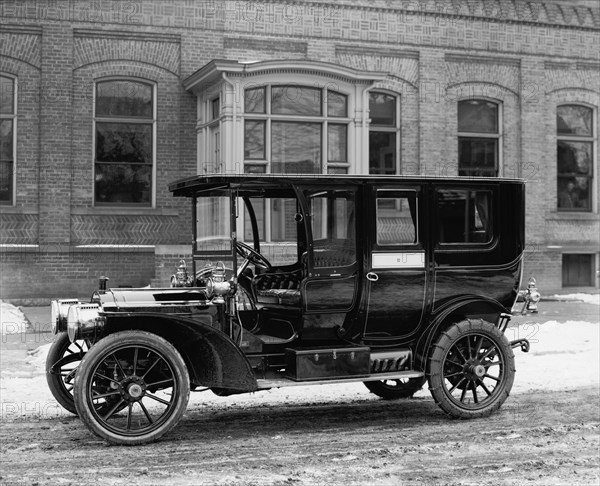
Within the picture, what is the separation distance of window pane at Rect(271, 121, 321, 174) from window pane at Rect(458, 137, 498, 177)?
4390 mm

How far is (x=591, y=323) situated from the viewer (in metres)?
14.2

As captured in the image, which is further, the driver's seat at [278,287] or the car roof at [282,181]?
the driver's seat at [278,287]

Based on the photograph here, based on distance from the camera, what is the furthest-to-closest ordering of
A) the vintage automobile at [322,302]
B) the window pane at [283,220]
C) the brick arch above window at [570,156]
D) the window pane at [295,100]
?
the brick arch above window at [570,156] < the window pane at [295,100] < the window pane at [283,220] < the vintage automobile at [322,302]

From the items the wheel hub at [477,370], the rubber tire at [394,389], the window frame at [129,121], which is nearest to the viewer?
the wheel hub at [477,370]

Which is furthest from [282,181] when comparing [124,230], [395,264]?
[124,230]

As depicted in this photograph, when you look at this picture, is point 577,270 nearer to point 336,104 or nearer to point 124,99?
point 336,104

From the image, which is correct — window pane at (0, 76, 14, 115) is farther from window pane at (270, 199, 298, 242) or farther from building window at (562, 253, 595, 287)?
building window at (562, 253, 595, 287)

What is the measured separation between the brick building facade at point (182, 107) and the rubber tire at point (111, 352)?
383 inches

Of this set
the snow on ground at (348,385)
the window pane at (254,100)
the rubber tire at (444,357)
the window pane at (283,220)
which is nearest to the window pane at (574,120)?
the window pane at (254,100)

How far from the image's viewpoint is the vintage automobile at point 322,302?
686cm

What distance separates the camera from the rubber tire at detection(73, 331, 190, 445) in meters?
6.46

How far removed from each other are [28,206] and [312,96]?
18.7 ft

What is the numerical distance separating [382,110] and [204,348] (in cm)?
1311

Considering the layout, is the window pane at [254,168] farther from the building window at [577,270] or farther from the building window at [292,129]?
the building window at [577,270]
